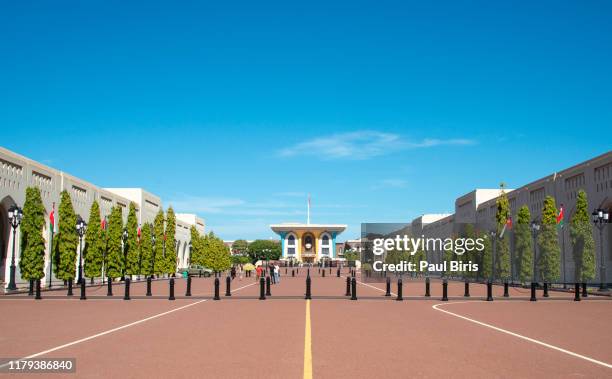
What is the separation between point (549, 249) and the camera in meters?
49.1

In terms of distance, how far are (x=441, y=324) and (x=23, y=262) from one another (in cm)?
3076

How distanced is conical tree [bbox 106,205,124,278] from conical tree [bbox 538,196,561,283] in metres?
33.3

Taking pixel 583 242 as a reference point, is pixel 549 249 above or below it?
below

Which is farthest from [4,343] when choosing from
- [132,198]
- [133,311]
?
[132,198]

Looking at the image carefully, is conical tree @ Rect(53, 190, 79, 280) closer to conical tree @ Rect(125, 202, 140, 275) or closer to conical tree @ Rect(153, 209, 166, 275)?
conical tree @ Rect(125, 202, 140, 275)

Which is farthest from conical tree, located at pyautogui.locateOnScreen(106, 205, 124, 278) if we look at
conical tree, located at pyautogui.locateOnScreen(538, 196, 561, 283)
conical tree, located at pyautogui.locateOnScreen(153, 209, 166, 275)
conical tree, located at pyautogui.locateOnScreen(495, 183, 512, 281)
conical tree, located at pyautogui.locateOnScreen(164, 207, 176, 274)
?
conical tree, located at pyautogui.locateOnScreen(538, 196, 561, 283)

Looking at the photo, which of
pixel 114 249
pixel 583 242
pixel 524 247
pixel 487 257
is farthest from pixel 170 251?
pixel 583 242

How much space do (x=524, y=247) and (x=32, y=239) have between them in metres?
36.5

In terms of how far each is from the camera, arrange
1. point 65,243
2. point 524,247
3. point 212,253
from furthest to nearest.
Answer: point 212,253
point 524,247
point 65,243

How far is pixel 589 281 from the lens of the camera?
5119 centimetres

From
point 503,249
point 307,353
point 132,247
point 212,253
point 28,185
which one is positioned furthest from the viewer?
point 212,253

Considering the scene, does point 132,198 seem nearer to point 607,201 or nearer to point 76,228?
point 76,228

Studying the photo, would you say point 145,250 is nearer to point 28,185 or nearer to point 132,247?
point 132,247

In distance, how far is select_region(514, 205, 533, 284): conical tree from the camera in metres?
53.2
